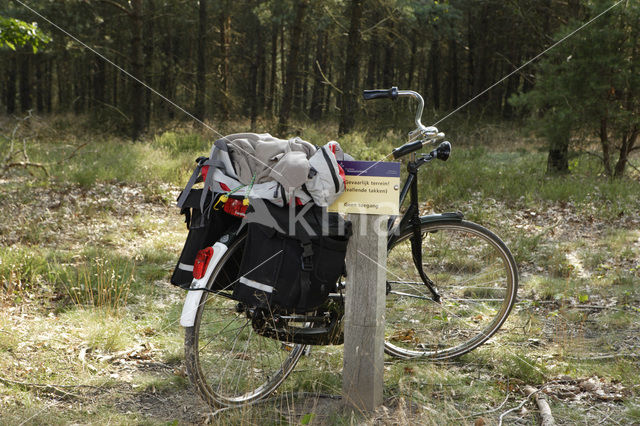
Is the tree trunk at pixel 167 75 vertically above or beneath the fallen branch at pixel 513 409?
above

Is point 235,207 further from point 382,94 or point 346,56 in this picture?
point 346,56

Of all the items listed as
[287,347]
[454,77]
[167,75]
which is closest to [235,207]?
[287,347]

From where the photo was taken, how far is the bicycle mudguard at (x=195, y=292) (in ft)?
8.90

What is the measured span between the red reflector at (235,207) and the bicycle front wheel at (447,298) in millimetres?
985

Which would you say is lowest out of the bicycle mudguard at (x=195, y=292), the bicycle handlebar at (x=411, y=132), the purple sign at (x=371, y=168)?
the bicycle mudguard at (x=195, y=292)

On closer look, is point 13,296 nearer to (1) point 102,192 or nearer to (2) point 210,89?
(1) point 102,192

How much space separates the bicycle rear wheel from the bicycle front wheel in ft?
2.44

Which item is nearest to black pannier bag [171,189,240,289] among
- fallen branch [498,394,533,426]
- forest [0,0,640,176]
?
forest [0,0,640,176]

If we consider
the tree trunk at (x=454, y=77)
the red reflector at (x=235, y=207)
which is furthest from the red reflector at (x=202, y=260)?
the tree trunk at (x=454, y=77)

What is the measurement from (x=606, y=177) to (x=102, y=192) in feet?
26.9

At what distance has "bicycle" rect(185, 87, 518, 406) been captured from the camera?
2871mm

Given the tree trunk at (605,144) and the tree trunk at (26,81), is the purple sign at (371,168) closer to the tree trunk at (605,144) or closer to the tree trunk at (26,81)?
the tree trunk at (605,144)

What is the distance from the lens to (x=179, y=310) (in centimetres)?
450

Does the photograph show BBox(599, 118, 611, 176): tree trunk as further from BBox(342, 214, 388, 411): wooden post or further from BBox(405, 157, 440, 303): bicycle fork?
BBox(342, 214, 388, 411): wooden post
